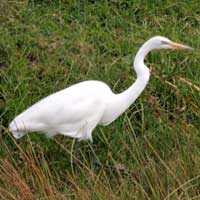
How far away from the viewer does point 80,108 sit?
5.17m

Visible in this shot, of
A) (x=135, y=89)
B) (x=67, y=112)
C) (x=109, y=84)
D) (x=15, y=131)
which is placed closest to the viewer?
(x=15, y=131)

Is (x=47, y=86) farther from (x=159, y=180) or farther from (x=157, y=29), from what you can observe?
(x=159, y=180)

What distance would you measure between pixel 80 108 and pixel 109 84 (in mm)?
876

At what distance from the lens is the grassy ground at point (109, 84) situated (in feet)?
14.1

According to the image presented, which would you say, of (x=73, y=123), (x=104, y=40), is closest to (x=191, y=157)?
(x=73, y=123)

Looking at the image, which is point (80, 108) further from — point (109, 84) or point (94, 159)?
point (109, 84)

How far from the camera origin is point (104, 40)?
21.6ft

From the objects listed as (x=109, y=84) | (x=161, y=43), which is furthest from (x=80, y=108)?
(x=109, y=84)

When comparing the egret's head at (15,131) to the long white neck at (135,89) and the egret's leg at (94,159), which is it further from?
the long white neck at (135,89)

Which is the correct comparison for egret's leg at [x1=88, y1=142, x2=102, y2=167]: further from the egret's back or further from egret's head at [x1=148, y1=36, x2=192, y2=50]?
egret's head at [x1=148, y1=36, x2=192, y2=50]

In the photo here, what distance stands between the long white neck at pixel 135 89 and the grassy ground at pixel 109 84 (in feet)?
0.39

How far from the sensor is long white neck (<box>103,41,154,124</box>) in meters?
5.25

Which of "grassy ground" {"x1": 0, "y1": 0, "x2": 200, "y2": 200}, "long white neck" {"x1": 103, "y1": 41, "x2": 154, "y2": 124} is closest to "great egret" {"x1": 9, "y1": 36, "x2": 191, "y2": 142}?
"long white neck" {"x1": 103, "y1": 41, "x2": 154, "y2": 124}

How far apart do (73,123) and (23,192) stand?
1249 millimetres
